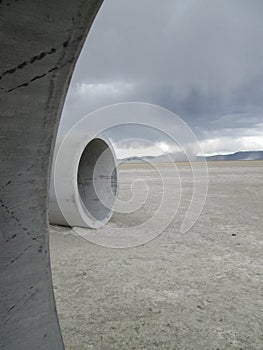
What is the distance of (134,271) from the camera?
301 centimetres

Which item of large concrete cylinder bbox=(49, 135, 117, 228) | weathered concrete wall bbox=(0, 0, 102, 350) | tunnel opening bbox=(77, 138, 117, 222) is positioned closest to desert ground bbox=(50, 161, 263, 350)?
large concrete cylinder bbox=(49, 135, 117, 228)

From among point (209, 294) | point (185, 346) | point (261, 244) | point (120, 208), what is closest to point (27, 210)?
point (185, 346)

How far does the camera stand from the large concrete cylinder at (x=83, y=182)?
160 inches

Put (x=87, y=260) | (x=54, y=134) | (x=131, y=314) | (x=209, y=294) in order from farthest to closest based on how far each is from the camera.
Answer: (x=87, y=260) → (x=209, y=294) → (x=131, y=314) → (x=54, y=134)

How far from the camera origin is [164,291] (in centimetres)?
257

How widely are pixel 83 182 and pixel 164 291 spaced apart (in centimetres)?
285

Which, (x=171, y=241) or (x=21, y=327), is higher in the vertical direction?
(x=21, y=327)

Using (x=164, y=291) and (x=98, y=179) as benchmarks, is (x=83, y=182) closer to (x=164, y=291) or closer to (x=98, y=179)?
(x=98, y=179)

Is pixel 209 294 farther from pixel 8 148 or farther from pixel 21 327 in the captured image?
pixel 8 148

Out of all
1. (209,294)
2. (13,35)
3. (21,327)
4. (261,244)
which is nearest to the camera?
(13,35)

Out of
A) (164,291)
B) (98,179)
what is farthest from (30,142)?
(98,179)

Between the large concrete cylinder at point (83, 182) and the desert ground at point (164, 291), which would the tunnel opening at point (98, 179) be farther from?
the desert ground at point (164, 291)

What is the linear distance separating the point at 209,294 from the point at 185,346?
0.72m

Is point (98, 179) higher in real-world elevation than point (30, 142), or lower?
lower
